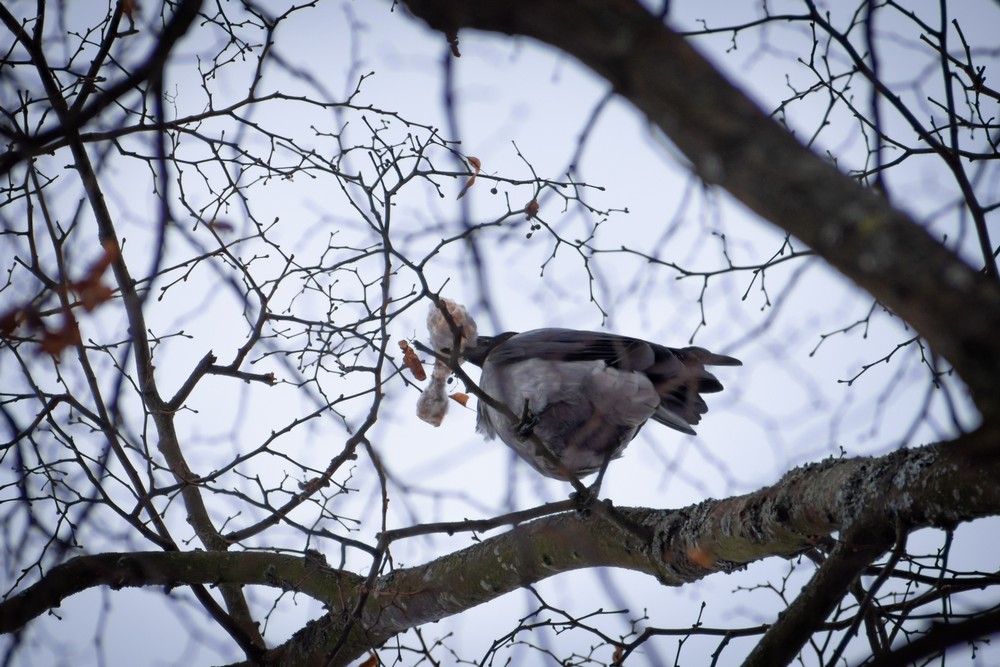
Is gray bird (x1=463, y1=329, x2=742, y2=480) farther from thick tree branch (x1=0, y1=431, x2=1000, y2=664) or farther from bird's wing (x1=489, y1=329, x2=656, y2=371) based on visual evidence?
thick tree branch (x1=0, y1=431, x2=1000, y2=664)

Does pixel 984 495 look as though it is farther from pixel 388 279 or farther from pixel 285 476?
pixel 285 476

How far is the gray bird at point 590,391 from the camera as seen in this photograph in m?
3.97

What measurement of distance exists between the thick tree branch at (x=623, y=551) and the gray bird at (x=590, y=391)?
0.85 meters

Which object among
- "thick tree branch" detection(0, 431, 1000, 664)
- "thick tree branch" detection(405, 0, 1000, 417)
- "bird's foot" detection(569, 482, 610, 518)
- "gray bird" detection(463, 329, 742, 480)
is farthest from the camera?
"gray bird" detection(463, 329, 742, 480)

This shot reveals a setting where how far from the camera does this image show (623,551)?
295 cm

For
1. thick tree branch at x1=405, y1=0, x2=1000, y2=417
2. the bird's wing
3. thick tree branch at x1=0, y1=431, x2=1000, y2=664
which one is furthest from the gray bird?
thick tree branch at x1=405, y1=0, x2=1000, y2=417

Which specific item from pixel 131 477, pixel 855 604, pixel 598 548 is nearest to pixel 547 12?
pixel 598 548

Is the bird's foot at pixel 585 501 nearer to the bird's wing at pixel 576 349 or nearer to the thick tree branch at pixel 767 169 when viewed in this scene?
the bird's wing at pixel 576 349

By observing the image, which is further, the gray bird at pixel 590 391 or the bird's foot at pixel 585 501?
the gray bird at pixel 590 391

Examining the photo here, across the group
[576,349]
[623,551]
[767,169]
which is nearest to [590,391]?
[576,349]

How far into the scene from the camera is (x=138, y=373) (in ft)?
12.1

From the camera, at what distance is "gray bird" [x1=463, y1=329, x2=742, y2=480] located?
13.0 ft

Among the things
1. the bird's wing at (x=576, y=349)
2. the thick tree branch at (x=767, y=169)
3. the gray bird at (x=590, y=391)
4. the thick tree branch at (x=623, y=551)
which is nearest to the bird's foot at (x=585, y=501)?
the thick tree branch at (x=623, y=551)

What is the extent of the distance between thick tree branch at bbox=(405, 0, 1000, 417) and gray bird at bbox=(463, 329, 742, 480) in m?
2.63
